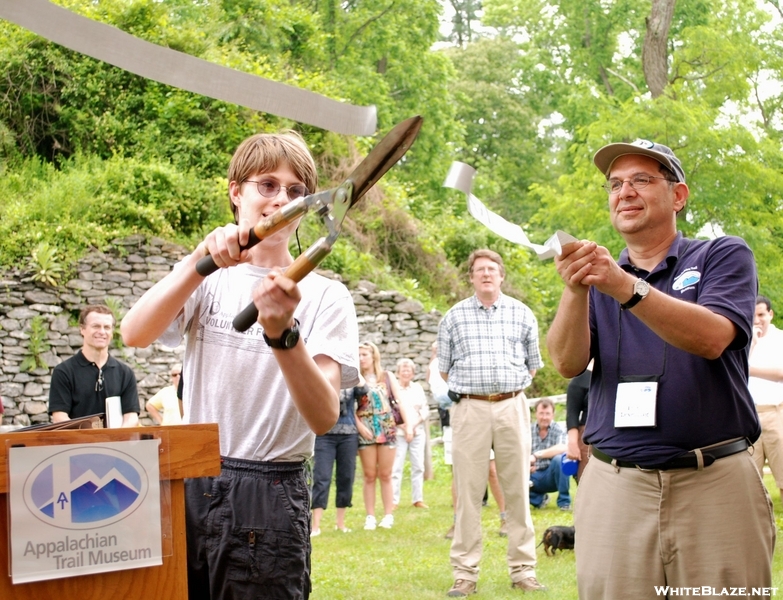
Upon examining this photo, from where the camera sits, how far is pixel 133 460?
2.05 meters

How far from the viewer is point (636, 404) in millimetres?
2672

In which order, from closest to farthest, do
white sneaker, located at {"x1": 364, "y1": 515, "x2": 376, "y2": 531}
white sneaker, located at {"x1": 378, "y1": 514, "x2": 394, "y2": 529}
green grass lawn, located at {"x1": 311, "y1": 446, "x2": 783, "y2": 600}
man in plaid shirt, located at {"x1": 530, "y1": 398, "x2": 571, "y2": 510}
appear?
1. green grass lawn, located at {"x1": 311, "y1": 446, "x2": 783, "y2": 600}
2. white sneaker, located at {"x1": 364, "y1": 515, "x2": 376, "y2": 531}
3. white sneaker, located at {"x1": 378, "y1": 514, "x2": 394, "y2": 529}
4. man in plaid shirt, located at {"x1": 530, "y1": 398, "x2": 571, "y2": 510}

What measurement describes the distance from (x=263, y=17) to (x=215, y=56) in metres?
3.70

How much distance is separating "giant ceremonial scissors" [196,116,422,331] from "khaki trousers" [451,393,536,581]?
4504 millimetres

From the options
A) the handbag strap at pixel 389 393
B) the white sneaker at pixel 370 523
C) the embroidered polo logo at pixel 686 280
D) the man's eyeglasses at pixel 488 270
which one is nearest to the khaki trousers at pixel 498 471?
the man's eyeglasses at pixel 488 270

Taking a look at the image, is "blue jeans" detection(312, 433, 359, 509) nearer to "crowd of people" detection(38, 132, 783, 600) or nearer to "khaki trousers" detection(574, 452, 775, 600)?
"crowd of people" detection(38, 132, 783, 600)

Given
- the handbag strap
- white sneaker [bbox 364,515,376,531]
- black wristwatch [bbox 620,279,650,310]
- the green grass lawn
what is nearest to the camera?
black wristwatch [bbox 620,279,650,310]

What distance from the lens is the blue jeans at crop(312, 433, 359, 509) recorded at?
870 cm

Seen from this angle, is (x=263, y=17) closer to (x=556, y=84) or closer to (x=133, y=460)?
(x=556, y=84)

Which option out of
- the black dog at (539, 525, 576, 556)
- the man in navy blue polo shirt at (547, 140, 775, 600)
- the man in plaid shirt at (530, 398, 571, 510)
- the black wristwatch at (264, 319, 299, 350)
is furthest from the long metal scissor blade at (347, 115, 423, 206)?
the man in plaid shirt at (530, 398, 571, 510)

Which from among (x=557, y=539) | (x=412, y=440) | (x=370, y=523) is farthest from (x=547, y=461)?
(x=557, y=539)

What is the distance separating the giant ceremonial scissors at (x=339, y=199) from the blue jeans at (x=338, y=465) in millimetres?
7026

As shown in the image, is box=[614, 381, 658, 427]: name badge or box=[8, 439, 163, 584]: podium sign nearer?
box=[8, 439, 163, 584]: podium sign

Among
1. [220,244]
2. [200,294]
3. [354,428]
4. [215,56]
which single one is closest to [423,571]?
[354,428]
